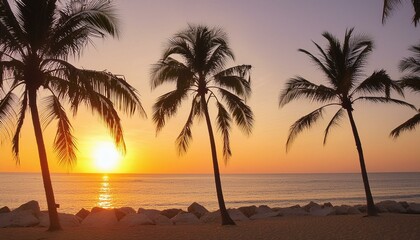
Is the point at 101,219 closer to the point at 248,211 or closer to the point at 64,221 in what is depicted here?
the point at 64,221

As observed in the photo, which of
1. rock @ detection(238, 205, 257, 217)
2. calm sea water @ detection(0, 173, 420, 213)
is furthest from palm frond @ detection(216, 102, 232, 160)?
calm sea water @ detection(0, 173, 420, 213)

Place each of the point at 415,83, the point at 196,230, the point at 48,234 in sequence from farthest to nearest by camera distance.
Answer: the point at 415,83, the point at 196,230, the point at 48,234

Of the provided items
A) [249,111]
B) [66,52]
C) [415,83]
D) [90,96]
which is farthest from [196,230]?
[415,83]

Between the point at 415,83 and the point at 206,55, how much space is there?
992 centimetres

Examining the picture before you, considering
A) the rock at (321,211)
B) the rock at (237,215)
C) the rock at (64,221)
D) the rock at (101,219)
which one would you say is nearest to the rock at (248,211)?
the rock at (237,215)

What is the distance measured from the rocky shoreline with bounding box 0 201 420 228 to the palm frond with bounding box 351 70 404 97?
7.95m

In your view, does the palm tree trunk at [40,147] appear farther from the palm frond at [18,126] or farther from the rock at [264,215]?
the rock at [264,215]

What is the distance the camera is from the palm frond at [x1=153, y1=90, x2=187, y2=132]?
17.4m

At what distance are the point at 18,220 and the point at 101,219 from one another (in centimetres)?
344

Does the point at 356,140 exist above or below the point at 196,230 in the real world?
above

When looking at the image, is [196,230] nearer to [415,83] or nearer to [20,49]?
[20,49]

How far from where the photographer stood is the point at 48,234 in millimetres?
13383

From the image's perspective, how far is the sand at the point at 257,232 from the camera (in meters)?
13.9

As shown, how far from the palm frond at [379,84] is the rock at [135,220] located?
1148 cm
